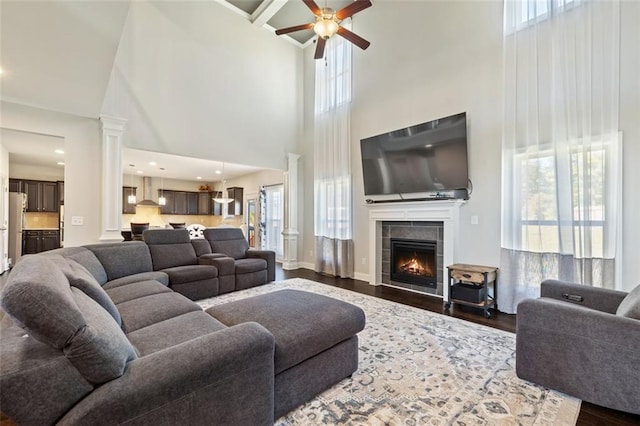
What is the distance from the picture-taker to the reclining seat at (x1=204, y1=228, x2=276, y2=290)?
15.3 ft

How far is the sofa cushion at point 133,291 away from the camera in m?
2.58

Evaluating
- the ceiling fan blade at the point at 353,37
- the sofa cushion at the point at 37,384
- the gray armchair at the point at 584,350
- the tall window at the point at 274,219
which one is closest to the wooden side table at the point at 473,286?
the gray armchair at the point at 584,350

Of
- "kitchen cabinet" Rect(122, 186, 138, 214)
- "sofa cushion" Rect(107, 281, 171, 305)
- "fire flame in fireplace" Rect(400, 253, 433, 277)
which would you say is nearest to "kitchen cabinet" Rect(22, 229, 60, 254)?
"kitchen cabinet" Rect(122, 186, 138, 214)

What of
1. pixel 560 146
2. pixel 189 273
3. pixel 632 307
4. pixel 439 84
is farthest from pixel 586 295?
pixel 189 273

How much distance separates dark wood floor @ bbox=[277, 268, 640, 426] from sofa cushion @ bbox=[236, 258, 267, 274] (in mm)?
886

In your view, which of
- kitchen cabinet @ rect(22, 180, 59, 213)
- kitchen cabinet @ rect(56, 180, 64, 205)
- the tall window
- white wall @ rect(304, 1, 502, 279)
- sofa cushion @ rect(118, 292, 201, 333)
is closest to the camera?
sofa cushion @ rect(118, 292, 201, 333)

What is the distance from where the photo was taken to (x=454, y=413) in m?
1.73

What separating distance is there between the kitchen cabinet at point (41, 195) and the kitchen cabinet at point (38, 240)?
67cm

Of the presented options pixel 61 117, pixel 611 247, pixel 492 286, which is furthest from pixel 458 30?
pixel 61 117

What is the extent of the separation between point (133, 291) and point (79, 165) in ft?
10.0

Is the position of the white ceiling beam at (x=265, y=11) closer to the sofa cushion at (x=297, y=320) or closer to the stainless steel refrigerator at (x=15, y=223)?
the sofa cushion at (x=297, y=320)

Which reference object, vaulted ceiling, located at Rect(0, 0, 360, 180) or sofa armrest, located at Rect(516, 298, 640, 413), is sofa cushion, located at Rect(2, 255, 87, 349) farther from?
vaulted ceiling, located at Rect(0, 0, 360, 180)

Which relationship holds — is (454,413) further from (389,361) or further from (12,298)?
(12,298)

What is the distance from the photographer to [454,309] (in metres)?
3.70
